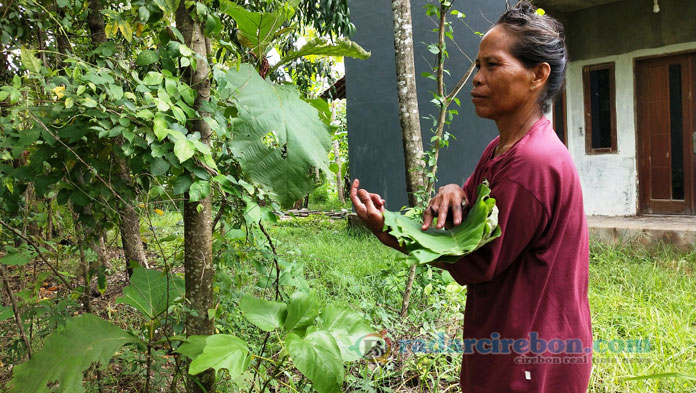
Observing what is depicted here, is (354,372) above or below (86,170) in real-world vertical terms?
below

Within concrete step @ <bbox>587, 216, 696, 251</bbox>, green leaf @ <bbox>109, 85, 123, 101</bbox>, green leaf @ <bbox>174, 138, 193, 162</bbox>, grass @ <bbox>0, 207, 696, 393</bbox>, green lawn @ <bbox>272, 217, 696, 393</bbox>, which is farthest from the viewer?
concrete step @ <bbox>587, 216, 696, 251</bbox>

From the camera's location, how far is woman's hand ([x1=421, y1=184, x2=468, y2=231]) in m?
1.25

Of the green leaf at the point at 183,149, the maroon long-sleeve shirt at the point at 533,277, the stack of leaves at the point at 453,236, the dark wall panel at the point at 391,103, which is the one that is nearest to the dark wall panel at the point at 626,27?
the dark wall panel at the point at 391,103

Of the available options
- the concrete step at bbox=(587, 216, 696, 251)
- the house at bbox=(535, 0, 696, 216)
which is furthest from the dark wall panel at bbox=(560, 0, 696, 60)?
the concrete step at bbox=(587, 216, 696, 251)

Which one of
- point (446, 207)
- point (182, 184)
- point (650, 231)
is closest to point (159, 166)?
point (182, 184)

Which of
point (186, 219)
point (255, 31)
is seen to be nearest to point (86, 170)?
point (186, 219)

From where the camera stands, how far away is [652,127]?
605cm

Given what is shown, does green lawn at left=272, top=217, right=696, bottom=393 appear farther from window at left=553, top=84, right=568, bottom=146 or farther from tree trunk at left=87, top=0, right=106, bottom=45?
tree trunk at left=87, top=0, right=106, bottom=45

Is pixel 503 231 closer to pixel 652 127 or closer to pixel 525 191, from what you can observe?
pixel 525 191

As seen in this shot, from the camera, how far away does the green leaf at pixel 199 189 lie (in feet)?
4.97

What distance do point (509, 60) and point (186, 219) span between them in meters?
1.14

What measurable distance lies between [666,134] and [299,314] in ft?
19.5

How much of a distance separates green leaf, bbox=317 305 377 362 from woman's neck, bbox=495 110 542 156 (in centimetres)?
71

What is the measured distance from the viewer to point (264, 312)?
1.63m
